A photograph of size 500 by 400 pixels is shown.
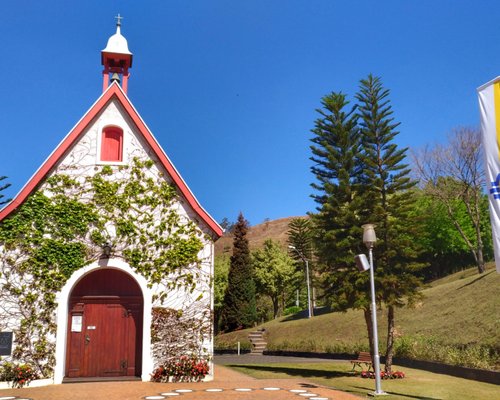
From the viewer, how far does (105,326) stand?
46.6 ft

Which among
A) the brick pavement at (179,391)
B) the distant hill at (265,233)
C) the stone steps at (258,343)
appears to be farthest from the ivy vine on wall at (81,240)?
the distant hill at (265,233)

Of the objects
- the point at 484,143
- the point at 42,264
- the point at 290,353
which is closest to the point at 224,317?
Result: the point at 290,353

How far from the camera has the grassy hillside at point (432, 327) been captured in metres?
21.8

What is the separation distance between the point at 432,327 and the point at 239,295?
88.7ft

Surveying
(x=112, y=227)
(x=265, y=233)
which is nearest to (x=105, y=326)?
(x=112, y=227)

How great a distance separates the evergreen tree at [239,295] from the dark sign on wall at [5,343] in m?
38.9

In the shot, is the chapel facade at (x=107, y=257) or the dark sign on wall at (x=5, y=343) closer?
the dark sign on wall at (x=5, y=343)

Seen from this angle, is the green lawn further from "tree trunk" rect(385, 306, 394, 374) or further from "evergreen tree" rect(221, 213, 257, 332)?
"evergreen tree" rect(221, 213, 257, 332)

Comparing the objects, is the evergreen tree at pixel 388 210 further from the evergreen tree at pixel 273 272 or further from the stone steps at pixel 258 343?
the evergreen tree at pixel 273 272

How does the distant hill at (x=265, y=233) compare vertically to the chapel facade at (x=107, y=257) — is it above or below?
above

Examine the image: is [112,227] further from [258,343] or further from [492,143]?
[258,343]

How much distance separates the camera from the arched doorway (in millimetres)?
13922

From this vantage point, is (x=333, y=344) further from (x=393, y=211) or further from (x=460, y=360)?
(x=393, y=211)

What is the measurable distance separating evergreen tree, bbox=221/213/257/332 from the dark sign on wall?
38.9m
